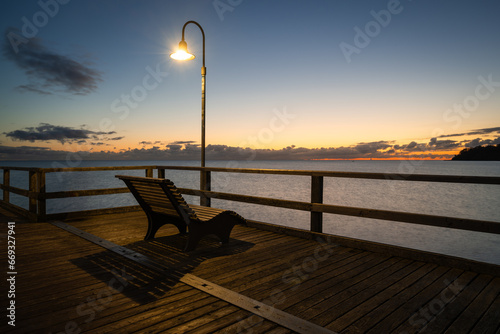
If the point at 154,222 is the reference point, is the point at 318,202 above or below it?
above

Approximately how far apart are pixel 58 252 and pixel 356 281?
3.95 m

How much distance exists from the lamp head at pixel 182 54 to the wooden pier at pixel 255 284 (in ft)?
14.5

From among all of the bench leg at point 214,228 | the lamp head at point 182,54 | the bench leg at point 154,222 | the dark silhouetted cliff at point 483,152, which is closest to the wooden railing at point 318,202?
the bench leg at point 214,228

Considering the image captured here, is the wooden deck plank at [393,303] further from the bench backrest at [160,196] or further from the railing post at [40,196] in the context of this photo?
the railing post at [40,196]

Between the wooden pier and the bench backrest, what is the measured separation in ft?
1.88

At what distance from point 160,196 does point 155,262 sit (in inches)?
35.6

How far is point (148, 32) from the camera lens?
9672mm

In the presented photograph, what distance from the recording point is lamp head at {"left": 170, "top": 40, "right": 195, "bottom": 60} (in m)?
6.97

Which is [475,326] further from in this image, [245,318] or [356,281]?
[245,318]

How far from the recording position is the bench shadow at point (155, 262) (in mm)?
2861

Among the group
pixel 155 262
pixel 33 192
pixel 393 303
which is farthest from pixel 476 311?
pixel 33 192

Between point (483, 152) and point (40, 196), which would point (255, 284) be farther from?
point (483, 152)

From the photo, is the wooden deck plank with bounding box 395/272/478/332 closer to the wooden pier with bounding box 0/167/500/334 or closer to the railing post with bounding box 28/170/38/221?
the wooden pier with bounding box 0/167/500/334

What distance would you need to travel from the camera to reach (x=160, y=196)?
408 cm
